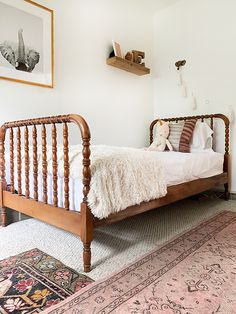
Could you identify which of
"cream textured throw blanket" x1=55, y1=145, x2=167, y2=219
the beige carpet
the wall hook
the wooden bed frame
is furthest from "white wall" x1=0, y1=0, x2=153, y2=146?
"cream textured throw blanket" x1=55, y1=145, x2=167, y2=219

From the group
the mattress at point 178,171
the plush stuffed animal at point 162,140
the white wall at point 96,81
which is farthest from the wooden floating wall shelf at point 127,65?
the mattress at point 178,171

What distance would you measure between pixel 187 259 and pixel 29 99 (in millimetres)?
1835

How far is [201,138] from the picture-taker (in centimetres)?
281

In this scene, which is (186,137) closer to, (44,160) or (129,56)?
(129,56)

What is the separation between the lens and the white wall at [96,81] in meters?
2.34

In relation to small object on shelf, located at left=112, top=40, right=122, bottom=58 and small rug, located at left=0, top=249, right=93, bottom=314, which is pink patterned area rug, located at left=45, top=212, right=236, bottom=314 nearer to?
small rug, located at left=0, top=249, right=93, bottom=314

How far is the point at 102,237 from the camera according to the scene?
5.79 ft

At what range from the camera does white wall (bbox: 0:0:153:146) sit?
2344mm

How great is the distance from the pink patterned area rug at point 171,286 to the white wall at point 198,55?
67.4 inches

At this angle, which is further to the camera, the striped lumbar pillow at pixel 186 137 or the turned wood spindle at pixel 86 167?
the striped lumbar pillow at pixel 186 137

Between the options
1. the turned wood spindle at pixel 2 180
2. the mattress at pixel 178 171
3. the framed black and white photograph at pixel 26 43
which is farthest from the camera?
the framed black and white photograph at pixel 26 43

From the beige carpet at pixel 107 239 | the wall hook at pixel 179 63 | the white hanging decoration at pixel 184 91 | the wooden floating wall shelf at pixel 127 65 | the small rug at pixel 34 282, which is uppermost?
the wall hook at pixel 179 63

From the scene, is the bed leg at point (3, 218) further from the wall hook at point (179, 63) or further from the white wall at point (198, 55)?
the wall hook at point (179, 63)

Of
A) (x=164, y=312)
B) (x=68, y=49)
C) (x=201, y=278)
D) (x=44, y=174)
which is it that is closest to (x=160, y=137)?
(x=68, y=49)
